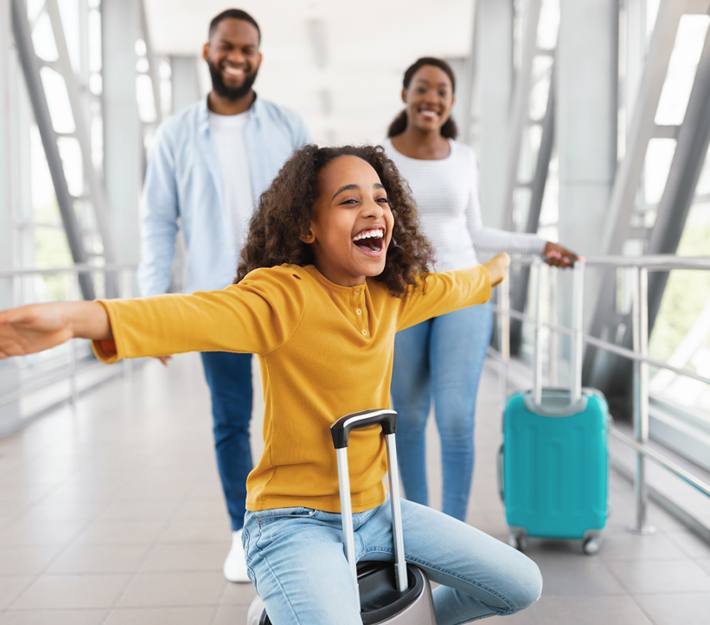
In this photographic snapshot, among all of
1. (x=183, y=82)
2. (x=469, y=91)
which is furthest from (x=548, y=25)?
(x=183, y=82)

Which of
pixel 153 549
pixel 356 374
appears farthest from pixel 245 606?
pixel 356 374

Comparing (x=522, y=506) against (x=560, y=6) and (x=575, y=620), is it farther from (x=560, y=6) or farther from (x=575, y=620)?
(x=560, y=6)

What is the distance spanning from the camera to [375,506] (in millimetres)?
1183

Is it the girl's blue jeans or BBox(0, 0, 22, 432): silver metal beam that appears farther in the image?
BBox(0, 0, 22, 432): silver metal beam

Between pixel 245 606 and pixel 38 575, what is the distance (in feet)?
2.17

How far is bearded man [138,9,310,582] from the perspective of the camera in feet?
6.23

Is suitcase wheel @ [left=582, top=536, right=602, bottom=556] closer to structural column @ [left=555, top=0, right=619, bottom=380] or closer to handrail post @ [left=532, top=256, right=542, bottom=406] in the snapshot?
handrail post @ [left=532, top=256, right=542, bottom=406]

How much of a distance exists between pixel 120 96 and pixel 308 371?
19.3ft

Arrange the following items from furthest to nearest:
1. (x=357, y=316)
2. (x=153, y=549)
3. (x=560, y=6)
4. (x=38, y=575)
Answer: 1. (x=560, y=6)
2. (x=153, y=549)
3. (x=38, y=575)
4. (x=357, y=316)

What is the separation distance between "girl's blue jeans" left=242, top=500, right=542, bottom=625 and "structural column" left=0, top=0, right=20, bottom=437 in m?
3.06

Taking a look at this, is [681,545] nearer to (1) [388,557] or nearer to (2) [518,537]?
(2) [518,537]

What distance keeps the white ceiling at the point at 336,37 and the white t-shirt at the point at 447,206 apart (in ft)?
14.7

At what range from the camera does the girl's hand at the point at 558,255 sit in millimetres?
1825

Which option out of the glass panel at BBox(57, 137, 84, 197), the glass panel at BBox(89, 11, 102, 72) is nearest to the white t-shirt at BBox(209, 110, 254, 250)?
the glass panel at BBox(57, 137, 84, 197)
